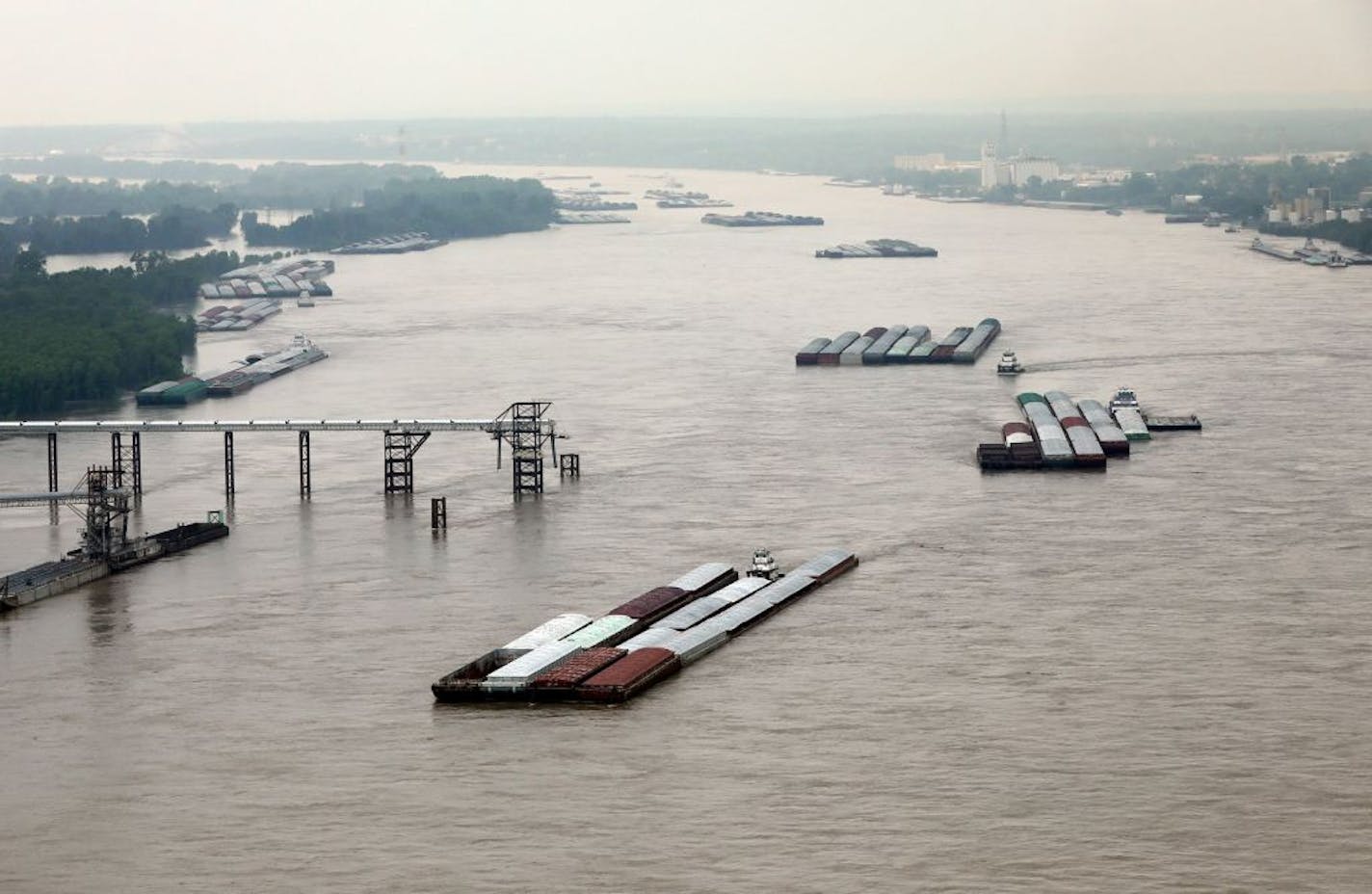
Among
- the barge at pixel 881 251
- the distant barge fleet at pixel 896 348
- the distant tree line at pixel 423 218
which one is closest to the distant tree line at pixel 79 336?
the distant barge fleet at pixel 896 348

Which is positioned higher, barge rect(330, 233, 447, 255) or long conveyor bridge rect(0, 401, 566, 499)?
barge rect(330, 233, 447, 255)

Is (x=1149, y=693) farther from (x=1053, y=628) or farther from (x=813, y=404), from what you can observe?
(x=813, y=404)

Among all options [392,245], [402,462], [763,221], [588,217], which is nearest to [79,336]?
[402,462]

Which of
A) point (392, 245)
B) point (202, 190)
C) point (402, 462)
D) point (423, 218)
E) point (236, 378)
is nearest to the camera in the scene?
point (402, 462)

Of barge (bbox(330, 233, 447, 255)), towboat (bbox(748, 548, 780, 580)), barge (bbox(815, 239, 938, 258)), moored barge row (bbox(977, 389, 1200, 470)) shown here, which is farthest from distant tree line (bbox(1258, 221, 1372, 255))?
towboat (bbox(748, 548, 780, 580))

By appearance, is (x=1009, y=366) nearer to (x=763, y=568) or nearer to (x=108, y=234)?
(x=763, y=568)

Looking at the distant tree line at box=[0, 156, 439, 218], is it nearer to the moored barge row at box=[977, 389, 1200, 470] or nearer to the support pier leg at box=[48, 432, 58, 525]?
the support pier leg at box=[48, 432, 58, 525]
